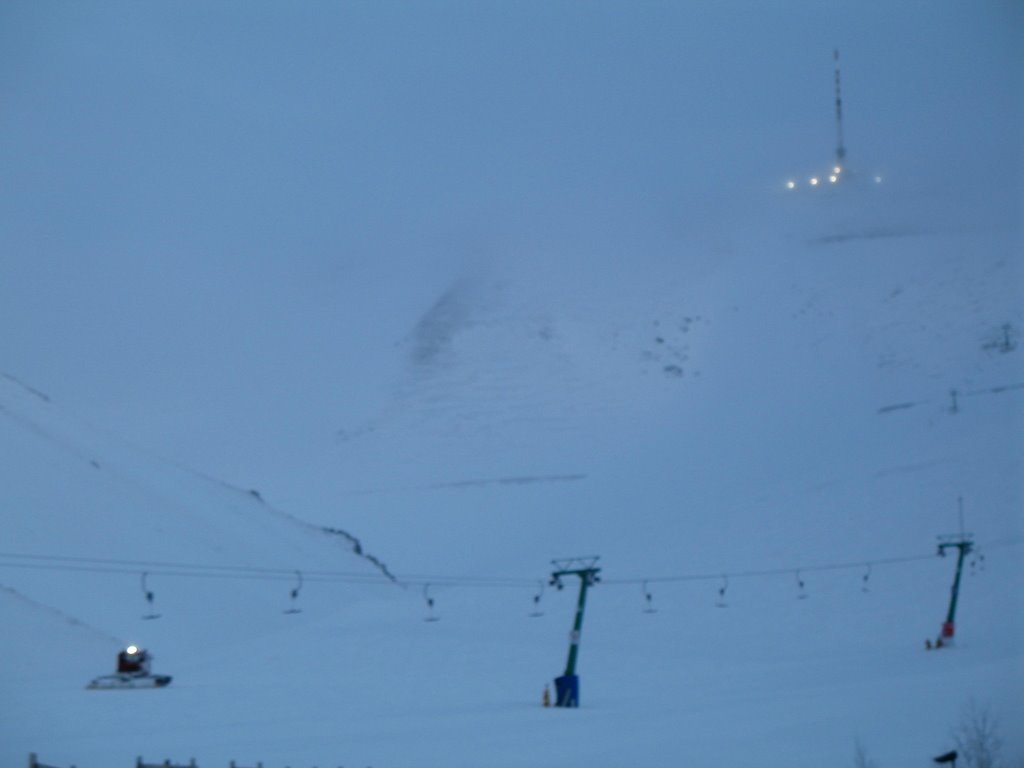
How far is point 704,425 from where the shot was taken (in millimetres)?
45688

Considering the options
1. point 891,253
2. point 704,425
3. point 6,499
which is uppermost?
point 891,253

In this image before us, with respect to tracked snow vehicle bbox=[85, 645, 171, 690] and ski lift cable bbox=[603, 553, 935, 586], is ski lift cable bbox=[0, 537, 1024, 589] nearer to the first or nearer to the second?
ski lift cable bbox=[603, 553, 935, 586]

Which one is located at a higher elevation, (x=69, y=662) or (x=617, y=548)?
(x=617, y=548)

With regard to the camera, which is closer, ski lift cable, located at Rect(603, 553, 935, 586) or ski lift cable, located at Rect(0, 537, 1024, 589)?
ski lift cable, located at Rect(0, 537, 1024, 589)

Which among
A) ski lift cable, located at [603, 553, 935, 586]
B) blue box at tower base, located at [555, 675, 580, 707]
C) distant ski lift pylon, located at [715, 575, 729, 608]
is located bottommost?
blue box at tower base, located at [555, 675, 580, 707]

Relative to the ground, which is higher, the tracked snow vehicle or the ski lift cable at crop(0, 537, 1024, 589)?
the ski lift cable at crop(0, 537, 1024, 589)

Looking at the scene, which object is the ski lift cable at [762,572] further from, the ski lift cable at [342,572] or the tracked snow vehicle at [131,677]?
the tracked snow vehicle at [131,677]

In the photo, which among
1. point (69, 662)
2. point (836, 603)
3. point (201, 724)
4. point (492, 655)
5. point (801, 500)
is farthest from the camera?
point (801, 500)

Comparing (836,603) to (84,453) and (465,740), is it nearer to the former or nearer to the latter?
(465,740)

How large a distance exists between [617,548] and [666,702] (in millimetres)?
16411

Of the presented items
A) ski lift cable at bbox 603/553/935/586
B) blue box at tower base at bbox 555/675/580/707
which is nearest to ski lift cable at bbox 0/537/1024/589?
ski lift cable at bbox 603/553/935/586

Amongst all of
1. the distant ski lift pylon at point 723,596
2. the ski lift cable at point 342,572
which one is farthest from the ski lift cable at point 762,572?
the distant ski lift pylon at point 723,596

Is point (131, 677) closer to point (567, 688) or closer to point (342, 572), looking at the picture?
point (567, 688)

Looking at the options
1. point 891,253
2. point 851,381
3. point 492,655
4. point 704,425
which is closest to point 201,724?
point 492,655
